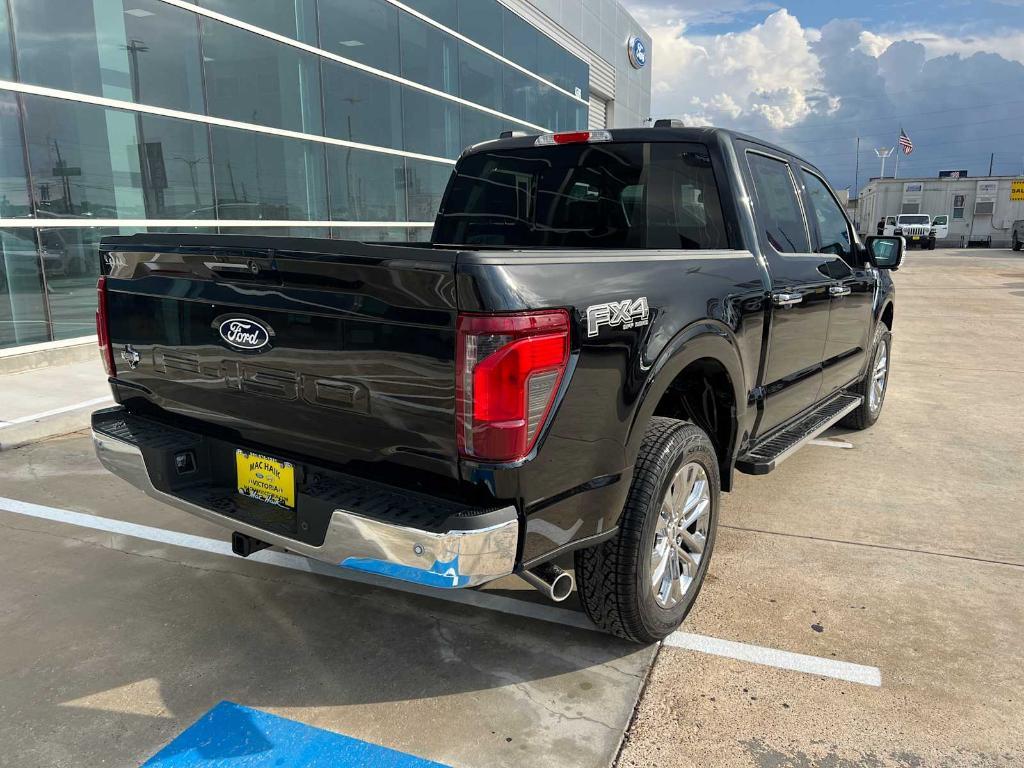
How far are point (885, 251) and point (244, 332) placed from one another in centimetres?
425

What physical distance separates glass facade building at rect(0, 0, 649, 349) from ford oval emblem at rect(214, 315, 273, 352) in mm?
7147

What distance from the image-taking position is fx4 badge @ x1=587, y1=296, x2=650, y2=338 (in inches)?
89.8

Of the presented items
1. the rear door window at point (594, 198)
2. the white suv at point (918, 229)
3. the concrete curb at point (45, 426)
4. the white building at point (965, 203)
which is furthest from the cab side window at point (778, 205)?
the white building at point (965, 203)

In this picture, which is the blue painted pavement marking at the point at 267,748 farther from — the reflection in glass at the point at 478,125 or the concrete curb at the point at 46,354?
the reflection in glass at the point at 478,125

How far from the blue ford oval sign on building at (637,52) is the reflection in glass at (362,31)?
16.2 metres

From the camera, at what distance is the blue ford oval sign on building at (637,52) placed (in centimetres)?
2730

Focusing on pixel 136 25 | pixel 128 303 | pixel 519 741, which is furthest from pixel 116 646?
pixel 136 25

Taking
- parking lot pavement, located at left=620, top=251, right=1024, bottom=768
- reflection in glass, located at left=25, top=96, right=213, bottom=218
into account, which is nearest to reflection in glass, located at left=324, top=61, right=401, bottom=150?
reflection in glass, located at left=25, top=96, right=213, bottom=218

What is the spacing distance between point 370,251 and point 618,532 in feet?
4.05

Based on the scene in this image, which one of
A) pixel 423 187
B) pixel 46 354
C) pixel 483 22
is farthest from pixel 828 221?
pixel 483 22

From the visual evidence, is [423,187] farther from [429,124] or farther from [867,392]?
[867,392]

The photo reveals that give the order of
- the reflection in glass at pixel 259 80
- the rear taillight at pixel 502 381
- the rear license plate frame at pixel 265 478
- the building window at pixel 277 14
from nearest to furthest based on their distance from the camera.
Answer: the rear taillight at pixel 502 381 → the rear license plate frame at pixel 265 478 → the reflection in glass at pixel 259 80 → the building window at pixel 277 14

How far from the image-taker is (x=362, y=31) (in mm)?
12641

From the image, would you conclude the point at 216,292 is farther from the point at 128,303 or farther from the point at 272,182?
the point at 272,182
